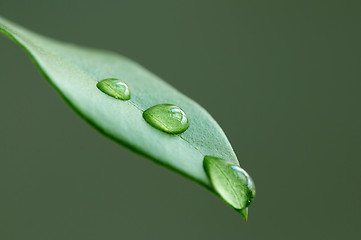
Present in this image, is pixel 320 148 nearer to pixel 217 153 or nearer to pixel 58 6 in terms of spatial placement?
pixel 58 6

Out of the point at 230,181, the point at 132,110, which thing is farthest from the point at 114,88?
the point at 230,181

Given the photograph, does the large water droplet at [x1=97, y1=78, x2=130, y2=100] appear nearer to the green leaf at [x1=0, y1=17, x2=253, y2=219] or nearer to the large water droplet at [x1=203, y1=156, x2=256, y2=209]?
the green leaf at [x1=0, y1=17, x2=253, y2=219]

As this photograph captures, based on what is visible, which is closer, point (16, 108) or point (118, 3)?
point (16, 108)

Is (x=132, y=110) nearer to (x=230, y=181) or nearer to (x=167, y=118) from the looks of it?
(x=167, y=118)

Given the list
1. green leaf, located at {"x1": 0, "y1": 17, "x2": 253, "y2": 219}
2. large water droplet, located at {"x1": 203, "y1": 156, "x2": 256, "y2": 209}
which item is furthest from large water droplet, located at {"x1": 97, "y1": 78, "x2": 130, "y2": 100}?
large water droplet, located at {"x1": 203, "y1": 156, "x2": 256, "y2": 209}

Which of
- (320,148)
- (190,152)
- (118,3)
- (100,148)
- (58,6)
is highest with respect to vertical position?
(118,3)

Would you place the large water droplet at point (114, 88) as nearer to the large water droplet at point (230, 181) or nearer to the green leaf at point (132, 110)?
the green leaf at point (132, 110)

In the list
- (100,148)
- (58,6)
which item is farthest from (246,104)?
(58,6)
